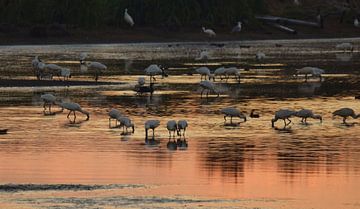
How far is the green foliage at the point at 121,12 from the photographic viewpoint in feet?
237

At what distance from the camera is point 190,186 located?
1800cm

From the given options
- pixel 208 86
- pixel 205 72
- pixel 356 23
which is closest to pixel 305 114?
pixel 208 86

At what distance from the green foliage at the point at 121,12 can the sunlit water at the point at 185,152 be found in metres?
29.7

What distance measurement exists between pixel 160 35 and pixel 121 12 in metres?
2.89

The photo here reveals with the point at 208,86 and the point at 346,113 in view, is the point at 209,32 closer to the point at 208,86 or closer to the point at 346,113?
the point at 208,86

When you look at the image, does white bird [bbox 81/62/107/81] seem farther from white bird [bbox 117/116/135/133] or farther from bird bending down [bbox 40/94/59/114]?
white bird [bbox 117/116/135/133]

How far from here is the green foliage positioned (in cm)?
7212

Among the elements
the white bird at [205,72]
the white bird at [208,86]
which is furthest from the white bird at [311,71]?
the white bird at [208,86]

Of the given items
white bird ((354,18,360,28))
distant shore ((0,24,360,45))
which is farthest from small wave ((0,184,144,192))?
white bird ((354,18,360,28))

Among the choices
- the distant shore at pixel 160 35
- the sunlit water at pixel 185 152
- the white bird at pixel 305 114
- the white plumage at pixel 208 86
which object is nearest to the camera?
the sunlit water at pixel 185 152

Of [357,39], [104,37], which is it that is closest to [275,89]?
[104,37]

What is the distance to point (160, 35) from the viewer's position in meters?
74.2

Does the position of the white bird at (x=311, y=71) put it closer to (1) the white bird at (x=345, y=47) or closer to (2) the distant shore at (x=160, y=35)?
(1) the white bird at (x=345, y=47)

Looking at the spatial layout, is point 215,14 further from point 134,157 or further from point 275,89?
point 134,157
